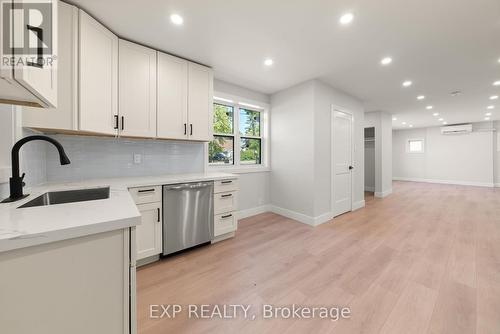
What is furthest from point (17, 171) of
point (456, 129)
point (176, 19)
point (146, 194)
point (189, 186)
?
point (456, 129)

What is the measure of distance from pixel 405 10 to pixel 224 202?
277 cm

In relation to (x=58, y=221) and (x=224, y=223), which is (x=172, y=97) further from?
(x=58, y=221)

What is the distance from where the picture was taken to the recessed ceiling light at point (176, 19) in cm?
191

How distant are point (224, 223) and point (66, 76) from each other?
89.0 inches

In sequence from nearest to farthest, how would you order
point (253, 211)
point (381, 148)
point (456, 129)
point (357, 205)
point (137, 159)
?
point (137, 159) → point (253, 211) → point (357, 205) → point (381, 148) → point (456, 129)

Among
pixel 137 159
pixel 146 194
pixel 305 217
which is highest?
pixel 137 159

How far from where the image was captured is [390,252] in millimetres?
2465

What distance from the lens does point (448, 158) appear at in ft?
26.4

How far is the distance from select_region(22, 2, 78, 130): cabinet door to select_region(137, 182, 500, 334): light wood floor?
1611 mm

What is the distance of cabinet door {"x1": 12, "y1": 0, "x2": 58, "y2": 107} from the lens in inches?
28.2

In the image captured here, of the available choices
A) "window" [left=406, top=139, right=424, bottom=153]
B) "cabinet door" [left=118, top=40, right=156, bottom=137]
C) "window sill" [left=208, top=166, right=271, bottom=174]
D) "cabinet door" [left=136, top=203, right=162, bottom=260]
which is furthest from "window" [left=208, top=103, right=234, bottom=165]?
"window" [left=406, top=139, right=424, bottom=153]

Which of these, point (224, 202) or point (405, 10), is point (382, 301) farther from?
point (405, 10)

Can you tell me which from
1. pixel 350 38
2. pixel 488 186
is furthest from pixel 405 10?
pixel 488 186

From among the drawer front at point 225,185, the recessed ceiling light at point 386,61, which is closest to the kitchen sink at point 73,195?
the drawer front at point 225,185
